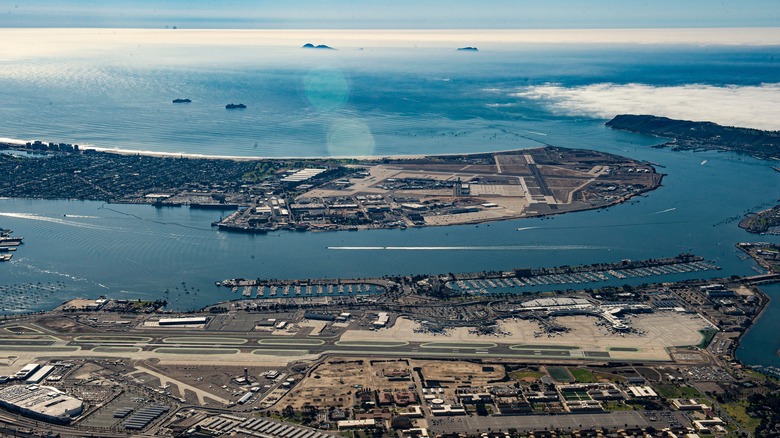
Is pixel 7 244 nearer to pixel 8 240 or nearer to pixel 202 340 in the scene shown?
pixel 8 240

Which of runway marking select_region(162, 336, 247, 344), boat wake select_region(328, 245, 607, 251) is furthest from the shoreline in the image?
runway marking select_region(162, 336, 247, 344)

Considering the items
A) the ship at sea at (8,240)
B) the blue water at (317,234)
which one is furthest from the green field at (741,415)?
the ship at sea at (8,240)

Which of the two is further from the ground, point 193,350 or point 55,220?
point 55,220

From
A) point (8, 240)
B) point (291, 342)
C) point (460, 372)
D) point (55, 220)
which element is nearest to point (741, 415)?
point (460, 372)

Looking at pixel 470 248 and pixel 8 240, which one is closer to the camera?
pixel 470 248

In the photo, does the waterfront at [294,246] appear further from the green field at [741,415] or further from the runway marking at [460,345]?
the green field at [741,415]
